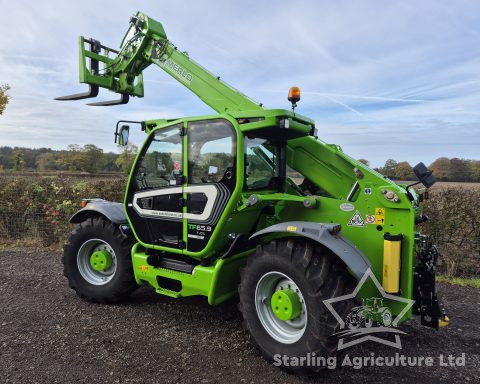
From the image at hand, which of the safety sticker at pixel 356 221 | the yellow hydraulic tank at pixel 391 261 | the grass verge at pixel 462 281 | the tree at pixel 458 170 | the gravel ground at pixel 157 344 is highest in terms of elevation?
the tree at pixel 458 170

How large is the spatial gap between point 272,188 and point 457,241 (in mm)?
4327

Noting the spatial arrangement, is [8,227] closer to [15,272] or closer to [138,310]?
[15,272]

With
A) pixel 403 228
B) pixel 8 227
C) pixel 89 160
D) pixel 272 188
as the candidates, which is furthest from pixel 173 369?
pixel 89 160

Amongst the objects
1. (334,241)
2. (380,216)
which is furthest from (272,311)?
(380,216)

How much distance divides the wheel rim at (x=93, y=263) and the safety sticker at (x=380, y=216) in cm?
330

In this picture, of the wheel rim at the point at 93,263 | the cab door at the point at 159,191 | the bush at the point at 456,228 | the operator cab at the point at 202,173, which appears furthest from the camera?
the bush at the point at 456,228

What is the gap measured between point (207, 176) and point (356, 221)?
5.21 ft

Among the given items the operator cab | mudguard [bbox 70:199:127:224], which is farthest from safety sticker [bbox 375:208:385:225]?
mudguard [bbox 70:199:127:224]

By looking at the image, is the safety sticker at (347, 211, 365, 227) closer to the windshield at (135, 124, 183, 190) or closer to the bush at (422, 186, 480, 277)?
the windshield at (135, 124, 183, 190)

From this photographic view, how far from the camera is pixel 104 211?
15.6ft

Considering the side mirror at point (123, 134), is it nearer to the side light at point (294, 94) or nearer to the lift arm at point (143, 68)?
the lift arm at point (143, 68)

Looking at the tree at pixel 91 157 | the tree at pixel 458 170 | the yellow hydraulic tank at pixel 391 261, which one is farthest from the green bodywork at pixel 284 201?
the tree at pixel 91 157

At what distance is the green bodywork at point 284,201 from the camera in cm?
330

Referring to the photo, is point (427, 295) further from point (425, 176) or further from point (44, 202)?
point (44, 202)
